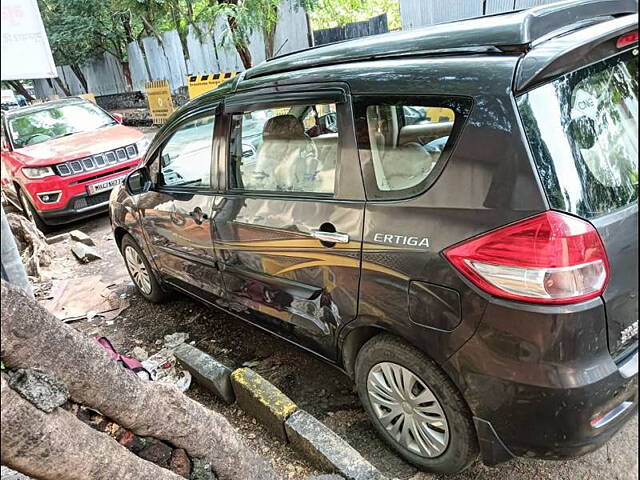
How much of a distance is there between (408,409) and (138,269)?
126 inches

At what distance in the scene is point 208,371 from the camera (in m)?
3.00

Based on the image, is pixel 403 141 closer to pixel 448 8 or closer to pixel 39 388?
pixel 39 388

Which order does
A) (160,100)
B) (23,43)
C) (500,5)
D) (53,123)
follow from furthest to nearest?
1. (160,100)
2. (500,5)
3. (53,123)
4. (23,43)

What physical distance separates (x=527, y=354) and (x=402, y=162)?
961 millimetres

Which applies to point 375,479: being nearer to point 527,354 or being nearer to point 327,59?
point 527,354

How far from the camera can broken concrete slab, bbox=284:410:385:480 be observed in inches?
83.4

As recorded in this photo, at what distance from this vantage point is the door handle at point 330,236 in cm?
221

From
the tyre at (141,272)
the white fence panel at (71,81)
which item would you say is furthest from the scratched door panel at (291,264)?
the white fence panel at (71,81)

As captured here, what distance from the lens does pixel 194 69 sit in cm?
1652

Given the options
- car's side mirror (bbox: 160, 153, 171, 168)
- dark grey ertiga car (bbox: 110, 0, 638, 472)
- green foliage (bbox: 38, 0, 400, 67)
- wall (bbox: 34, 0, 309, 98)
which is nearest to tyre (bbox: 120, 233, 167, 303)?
car's side mirror (bbox: 160, 153, 171, 168)

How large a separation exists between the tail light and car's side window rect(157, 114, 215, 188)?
2105 mm

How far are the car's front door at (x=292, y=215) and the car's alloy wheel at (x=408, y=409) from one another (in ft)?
1.06

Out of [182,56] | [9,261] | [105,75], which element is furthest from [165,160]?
[105,75]

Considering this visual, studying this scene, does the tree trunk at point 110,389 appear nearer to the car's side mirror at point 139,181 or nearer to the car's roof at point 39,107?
the car's side mirror at point 139,181
